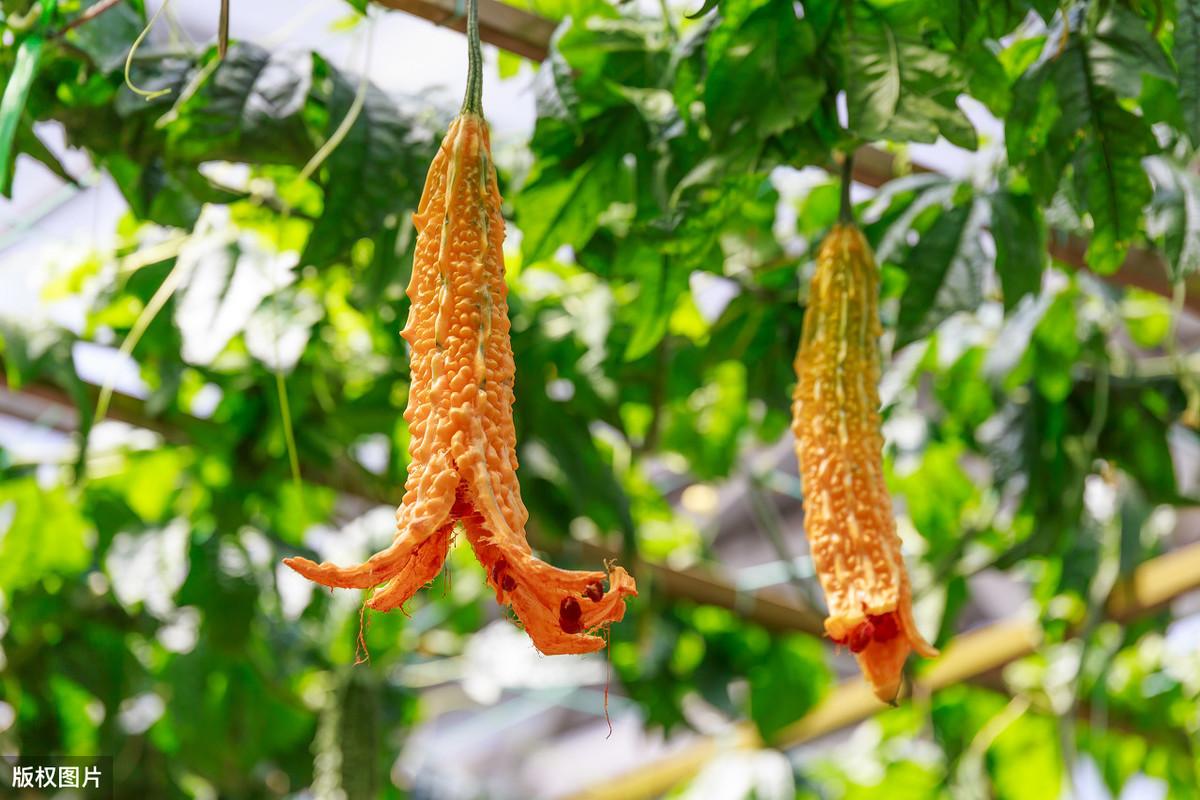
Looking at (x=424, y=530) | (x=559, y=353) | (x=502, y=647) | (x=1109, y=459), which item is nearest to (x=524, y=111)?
(x=559, y=353)

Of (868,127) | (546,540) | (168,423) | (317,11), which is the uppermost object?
(868,127)

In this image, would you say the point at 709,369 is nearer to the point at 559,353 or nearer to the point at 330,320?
the point at 559,353

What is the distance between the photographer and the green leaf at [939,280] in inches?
45.9

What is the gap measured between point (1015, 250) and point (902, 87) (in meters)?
0.27

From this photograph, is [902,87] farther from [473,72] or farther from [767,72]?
[473,72]

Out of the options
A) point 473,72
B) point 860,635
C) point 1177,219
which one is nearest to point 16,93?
point 473,72

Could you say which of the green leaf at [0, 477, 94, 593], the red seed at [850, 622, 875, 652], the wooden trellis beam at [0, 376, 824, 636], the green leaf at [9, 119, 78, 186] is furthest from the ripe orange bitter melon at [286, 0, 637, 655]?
the green leaf at [0, 477, 94, 593]

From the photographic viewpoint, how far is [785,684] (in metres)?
2.45

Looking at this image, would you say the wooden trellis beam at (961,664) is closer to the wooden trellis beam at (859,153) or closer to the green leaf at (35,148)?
the wooden trellis beam at (859,153)

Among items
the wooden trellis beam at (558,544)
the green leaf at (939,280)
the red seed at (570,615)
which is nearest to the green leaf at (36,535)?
the wooden trellis beam at (558,544)

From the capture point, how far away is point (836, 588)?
0.85m

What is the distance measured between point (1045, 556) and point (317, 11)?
3.69ft

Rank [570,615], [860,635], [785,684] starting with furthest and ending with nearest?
1. [785,684]
2. [860,635]
3. [570,615]

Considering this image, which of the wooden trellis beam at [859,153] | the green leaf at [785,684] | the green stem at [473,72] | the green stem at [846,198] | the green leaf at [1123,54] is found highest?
the green stem at [473,72]
